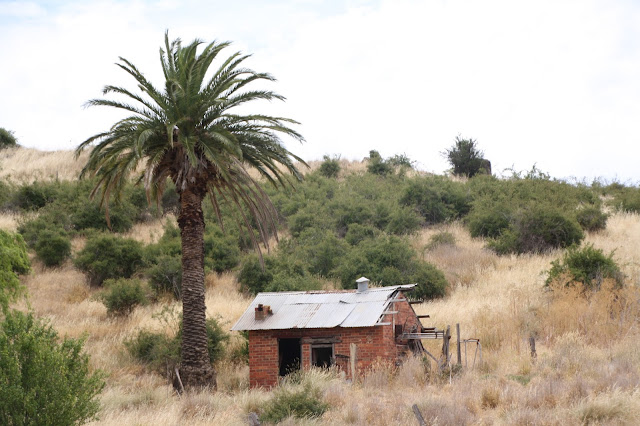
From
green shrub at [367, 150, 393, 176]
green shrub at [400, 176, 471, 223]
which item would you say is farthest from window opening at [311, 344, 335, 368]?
green shrub at [367, 150, 393, 176]

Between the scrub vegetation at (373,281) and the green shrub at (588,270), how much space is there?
6 cm

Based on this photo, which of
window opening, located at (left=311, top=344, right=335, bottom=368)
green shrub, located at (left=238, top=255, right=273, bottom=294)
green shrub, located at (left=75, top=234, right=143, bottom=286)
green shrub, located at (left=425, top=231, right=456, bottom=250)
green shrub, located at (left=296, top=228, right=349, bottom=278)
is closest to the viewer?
window opening, located at (left=311, top=344, right=335, bottom=368)

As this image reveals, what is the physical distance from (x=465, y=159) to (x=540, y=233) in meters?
26.7

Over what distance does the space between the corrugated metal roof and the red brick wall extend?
31 cm

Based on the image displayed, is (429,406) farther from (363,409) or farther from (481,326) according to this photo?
(481,326)

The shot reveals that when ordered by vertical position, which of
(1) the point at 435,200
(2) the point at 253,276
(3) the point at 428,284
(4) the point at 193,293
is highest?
(1) the point at 435,200

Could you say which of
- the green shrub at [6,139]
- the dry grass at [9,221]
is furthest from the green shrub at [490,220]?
the green shrub at [6,139]

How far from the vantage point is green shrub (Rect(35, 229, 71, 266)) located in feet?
115

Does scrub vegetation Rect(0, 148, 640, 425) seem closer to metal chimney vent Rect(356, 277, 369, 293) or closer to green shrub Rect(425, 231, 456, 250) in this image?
green shrub Rect(425, 231, 456, 250)

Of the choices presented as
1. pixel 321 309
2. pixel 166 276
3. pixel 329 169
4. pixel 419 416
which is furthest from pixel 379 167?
pixel 419 416

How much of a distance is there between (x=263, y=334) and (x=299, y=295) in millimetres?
2381

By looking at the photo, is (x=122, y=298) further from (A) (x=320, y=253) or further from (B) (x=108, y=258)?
(A) (x=320, y=253)

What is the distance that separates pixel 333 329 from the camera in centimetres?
2102

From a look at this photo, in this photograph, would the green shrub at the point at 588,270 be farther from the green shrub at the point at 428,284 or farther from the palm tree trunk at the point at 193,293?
the palm tree trunk at the point at 193,293
